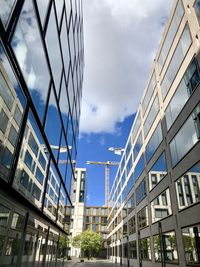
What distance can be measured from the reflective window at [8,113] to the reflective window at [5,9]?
0.57 metres

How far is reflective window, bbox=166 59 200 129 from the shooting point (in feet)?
45.9

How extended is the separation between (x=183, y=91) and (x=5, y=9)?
1388cm

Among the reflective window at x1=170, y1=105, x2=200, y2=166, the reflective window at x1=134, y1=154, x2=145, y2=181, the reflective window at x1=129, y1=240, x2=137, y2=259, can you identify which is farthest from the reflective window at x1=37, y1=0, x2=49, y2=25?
the reflective window at x1=129, y1=240, x2=137, y2=259

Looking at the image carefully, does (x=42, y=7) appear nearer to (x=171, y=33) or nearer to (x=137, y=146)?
A: (x=171, y=33)

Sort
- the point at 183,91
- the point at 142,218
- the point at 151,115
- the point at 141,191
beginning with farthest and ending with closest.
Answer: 1. the point at 141,191
2. the point at 142,218
3. the point at 151,115
4. the point at 183,91

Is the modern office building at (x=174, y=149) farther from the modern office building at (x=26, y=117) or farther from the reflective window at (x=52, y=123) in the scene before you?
the reflective window at (x=52, y=123)

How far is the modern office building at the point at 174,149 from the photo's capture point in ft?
44.0

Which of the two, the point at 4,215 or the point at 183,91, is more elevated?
the point at 183,91

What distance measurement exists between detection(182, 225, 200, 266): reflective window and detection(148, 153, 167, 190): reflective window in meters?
5.68

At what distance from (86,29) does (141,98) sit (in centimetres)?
1114

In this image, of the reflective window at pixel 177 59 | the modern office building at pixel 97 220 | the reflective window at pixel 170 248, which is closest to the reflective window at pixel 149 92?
the reflective window at pixel 177 59

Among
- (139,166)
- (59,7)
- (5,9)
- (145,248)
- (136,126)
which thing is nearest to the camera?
(5,9)

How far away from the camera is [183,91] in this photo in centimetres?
1569

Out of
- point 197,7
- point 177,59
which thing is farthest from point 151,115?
point 197,7
